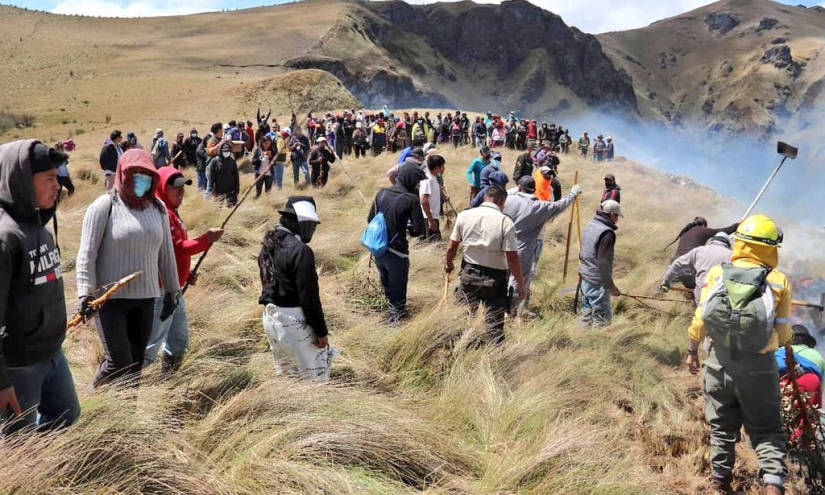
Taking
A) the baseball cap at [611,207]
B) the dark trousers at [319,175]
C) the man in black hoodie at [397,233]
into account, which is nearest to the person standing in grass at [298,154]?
the dark trousers at [319,175]

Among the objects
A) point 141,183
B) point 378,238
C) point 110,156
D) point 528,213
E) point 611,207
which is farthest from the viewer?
point 110,156

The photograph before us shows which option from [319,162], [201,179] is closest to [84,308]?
[201,179]

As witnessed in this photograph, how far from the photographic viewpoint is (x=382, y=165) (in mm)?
16172

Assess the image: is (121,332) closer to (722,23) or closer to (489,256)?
(489,256)

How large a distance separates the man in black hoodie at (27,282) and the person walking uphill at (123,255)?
693 mm

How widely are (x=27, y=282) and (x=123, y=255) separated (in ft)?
3.24

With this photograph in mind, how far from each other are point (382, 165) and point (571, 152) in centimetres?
1584

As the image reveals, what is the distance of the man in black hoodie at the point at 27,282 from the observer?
2.25 meters

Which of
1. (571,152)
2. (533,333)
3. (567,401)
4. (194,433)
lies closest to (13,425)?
(194,433)

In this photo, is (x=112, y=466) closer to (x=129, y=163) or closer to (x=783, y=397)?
(x=129, y=163)

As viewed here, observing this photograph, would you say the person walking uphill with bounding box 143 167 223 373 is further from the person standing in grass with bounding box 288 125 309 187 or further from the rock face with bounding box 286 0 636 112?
the rock face with bounding box 286 0 636 112

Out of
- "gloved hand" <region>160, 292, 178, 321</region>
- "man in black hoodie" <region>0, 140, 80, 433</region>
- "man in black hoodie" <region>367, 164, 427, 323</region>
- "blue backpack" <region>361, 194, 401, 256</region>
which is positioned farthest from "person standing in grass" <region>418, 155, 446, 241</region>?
"man in black hoodie" <region>0, 140, 80, 433</region>

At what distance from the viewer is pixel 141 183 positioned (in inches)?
129

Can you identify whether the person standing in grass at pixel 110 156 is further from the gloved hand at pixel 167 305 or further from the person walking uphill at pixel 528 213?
the gloved hand at pixel 167 305
